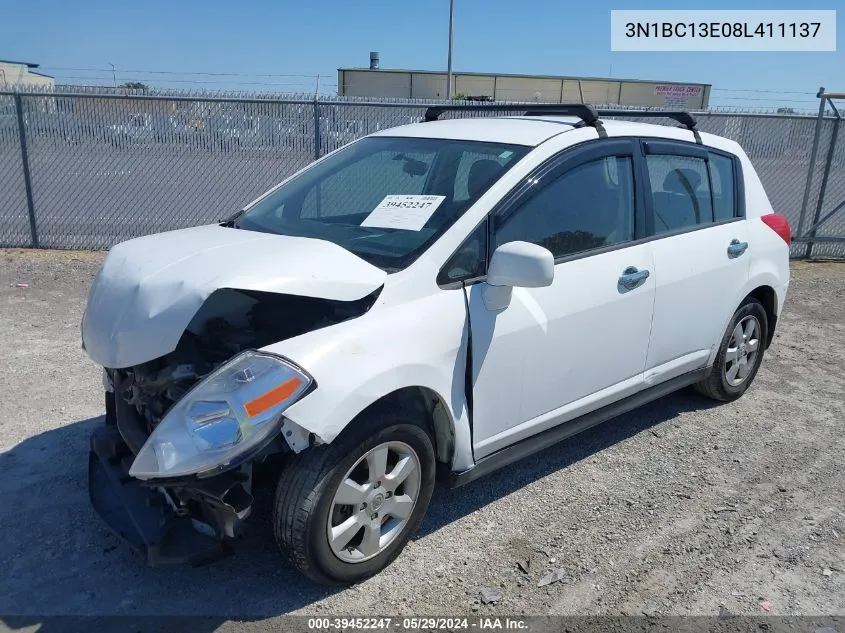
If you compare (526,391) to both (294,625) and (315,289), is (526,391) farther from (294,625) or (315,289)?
(294,625)

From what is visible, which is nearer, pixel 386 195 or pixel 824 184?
pixel 386 195

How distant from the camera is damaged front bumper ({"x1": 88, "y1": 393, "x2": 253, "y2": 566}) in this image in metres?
2.59

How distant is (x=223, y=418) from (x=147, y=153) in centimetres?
773

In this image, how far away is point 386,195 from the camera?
3.55m

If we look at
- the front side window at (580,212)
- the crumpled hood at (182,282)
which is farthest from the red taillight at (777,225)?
the crumpled hood at (182,282)

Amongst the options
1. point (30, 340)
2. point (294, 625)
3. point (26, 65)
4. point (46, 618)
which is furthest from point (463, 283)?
point (26, 65)

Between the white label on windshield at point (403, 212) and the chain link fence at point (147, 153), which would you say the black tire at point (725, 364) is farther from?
the chain link fence at point (147, 153)

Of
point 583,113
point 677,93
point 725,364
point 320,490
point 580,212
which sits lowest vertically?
point 725,364

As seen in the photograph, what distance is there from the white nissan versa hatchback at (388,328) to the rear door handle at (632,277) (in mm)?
12

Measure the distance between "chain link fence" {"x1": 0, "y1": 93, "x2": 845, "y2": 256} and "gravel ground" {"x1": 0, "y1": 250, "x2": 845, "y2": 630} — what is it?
472 cm

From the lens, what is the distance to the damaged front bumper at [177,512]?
2586 mm

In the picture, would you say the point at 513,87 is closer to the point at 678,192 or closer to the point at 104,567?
the point at 678,192

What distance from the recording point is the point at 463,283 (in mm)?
3092

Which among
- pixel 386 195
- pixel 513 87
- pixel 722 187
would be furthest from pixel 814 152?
pixel 513 87
